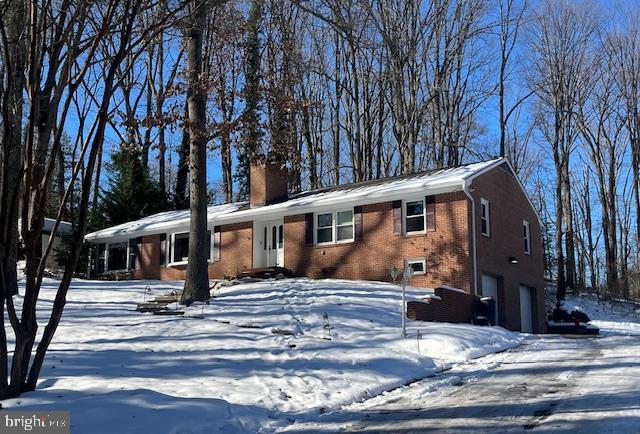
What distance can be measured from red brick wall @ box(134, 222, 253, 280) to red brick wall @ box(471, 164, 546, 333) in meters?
8.90

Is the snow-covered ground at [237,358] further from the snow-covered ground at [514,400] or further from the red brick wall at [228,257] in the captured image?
the red brick wall at [228,257]

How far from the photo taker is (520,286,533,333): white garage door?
24339mm

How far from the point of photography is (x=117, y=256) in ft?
100

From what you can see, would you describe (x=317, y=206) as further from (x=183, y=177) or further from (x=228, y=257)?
(x=183, y=177)

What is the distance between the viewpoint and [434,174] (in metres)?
22.9

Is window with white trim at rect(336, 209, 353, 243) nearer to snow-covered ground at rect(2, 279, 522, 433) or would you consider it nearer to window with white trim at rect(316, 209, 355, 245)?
window with white trim at rect(316, 209, 355, 245)

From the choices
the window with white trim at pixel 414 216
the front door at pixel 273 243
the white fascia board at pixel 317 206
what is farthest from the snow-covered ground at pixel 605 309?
the front door at pixel 273 243

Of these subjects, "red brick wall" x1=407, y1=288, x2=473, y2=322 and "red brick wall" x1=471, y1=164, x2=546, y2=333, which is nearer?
"red brick wall" x1=407, y1=288, x2=473, y2=322

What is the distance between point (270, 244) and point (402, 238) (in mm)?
6024

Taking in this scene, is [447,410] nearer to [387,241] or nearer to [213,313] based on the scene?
[213,313]

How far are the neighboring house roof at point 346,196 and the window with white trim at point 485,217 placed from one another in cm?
109

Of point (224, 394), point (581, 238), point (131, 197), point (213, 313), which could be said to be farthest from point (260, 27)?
point (581, 238)

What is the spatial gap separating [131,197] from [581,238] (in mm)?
31569
